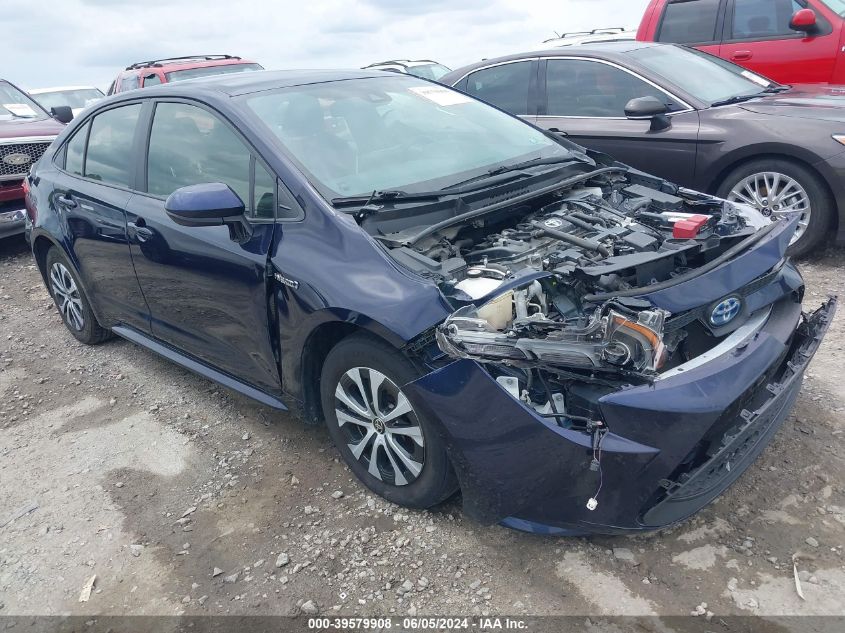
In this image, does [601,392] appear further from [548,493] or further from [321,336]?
[321,336]

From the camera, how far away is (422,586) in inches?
98.3

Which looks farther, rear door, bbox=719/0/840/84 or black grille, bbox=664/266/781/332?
rear door, bbox=719/0/840/84

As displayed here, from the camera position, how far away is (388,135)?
341cm

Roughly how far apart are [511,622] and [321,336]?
1.31m

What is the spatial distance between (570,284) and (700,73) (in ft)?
13.4

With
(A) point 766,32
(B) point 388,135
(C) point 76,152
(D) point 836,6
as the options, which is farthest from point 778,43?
(C) point 76,152

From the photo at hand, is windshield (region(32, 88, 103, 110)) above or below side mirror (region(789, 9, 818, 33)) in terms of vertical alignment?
below

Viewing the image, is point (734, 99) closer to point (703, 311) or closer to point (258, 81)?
point (703, 311)

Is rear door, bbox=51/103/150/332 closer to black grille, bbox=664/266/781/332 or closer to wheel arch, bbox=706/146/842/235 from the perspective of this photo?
black grille, bbox=664/266/781/332

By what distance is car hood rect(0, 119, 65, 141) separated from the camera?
7617 millimetres

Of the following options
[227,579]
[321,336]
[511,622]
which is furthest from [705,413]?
[227,579]

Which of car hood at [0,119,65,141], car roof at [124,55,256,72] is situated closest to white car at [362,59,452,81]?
car roof at [124,55,256,72]

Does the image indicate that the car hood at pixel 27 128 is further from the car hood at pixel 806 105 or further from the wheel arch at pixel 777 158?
the car hood at pixel 806 105

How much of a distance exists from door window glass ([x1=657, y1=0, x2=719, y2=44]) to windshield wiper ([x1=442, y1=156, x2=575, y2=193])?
178 inches
